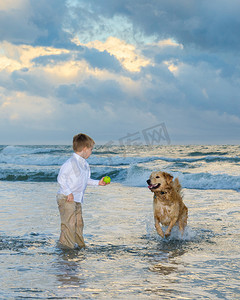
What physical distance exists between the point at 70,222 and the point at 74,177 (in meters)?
0.67

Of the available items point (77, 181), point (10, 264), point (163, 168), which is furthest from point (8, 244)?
point (163, 168)

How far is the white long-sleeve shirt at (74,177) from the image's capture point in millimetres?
5441

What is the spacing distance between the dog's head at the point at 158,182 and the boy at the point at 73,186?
1.28 meters

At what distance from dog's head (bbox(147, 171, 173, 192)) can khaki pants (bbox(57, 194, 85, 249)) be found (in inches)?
60.4

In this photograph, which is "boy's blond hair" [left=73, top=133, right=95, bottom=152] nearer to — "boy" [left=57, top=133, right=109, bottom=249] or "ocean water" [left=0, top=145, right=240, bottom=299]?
"boy" [left=57, top=133, right=109, bottom=249]

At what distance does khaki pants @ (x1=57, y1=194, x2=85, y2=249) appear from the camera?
5.61 m

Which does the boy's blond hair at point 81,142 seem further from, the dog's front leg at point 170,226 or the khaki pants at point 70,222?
the dog's front leg at point 170,226

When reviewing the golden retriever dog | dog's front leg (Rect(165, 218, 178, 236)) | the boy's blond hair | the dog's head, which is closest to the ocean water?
dog's front leg (Rect(165, 218, 178, 236))

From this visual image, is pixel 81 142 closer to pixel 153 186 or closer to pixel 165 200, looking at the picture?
pixel 153 186

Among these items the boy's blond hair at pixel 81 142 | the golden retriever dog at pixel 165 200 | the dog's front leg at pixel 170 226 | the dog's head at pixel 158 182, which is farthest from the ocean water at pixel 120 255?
the boy's blond hair at pixel 81 142

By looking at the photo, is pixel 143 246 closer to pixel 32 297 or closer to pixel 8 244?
pixel 8 244

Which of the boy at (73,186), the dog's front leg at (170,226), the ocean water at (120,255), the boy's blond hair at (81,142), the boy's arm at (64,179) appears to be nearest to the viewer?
the ocean water at (120,255)

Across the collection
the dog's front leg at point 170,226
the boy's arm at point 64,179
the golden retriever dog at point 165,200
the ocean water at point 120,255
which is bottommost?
the ocean water at point 120,255

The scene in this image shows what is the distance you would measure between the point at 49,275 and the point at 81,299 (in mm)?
917
